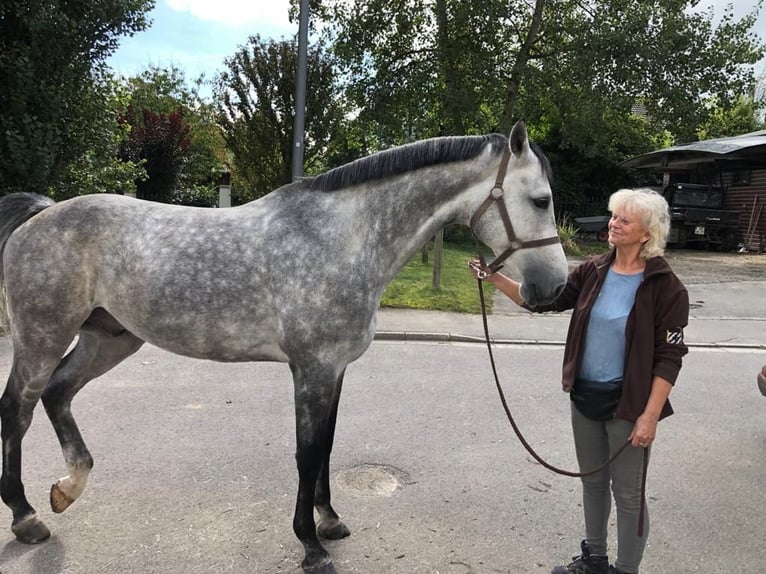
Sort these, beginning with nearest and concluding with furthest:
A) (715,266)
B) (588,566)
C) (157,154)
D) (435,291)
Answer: (588,566)
(435,291)
(715,266)
(157,154)

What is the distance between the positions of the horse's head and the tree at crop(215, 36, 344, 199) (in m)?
12.3

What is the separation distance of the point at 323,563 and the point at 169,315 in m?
1.37

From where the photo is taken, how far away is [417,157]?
2.42m

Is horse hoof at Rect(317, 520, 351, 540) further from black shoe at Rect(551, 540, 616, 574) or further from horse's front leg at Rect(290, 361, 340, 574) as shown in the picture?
black shoe at Rect(551, 540, 616, 574)

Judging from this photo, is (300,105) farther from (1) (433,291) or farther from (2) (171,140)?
(2) (171,140)

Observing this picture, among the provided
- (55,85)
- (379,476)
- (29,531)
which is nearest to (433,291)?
(379,476)

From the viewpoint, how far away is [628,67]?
12.9 m

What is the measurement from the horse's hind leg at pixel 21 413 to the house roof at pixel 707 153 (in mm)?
17113

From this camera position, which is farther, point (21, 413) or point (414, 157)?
point (21, 413)

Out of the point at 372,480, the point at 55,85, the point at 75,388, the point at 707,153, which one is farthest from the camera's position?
the point at 707,153

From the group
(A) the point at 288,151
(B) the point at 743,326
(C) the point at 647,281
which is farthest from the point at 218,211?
(A) the point at 288,151

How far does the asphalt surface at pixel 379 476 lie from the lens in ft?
8.66

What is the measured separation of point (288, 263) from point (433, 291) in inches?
289

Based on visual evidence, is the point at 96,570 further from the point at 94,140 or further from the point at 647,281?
the point at 94,140
